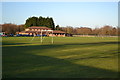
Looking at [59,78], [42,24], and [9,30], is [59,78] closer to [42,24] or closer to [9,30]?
[9,30]

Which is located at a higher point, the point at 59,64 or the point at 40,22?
the point at 40,22

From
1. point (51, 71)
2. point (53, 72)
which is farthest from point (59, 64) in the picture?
point (53, 72)

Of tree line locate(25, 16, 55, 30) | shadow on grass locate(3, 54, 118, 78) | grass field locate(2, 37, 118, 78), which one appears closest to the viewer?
shadow on grass locate(3, 54, 118, 78)

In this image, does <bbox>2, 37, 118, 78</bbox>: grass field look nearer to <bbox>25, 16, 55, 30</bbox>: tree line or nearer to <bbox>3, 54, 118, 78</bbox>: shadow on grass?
<bbox>3, 54, 118, 78</bbox>: shadow on grass

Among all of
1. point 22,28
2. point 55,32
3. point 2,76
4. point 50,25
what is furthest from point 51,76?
point 22,28

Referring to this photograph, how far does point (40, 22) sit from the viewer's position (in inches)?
3999

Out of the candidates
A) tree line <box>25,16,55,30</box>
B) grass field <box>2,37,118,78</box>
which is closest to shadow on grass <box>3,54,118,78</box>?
grass field <box>2,37,118,78</box>

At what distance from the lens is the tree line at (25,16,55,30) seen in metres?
98.3

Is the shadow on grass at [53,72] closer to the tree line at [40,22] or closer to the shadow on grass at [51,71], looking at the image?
the shadow on grass at [51,71]

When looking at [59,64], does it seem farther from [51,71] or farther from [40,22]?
[40,22]

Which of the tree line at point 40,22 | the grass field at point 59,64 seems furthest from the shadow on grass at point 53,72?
the tree line at point 40,22

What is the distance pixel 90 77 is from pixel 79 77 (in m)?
0.40

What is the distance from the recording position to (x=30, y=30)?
89.9 m

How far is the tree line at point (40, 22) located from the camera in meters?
98.3
